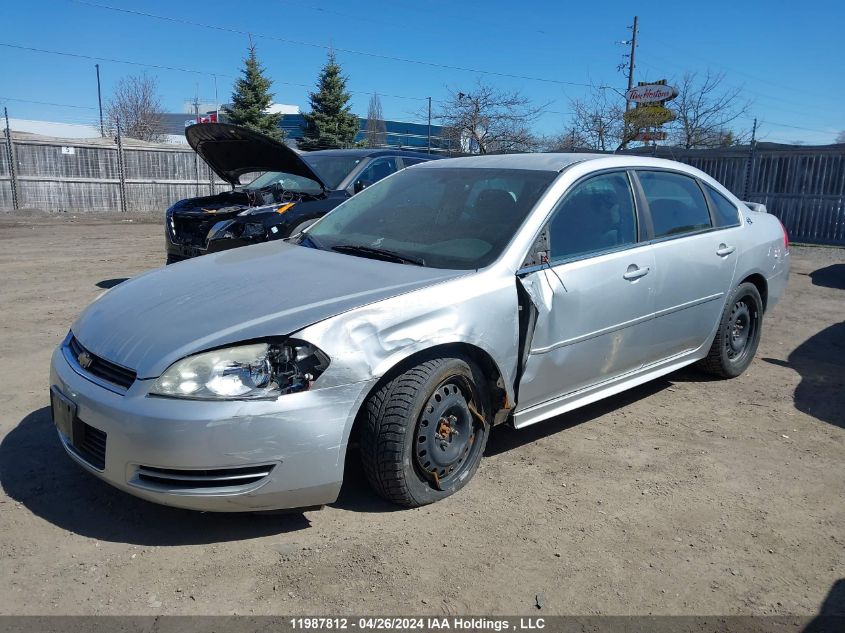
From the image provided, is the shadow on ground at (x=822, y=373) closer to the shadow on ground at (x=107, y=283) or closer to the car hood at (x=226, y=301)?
the car hood at (x=226, y=301)

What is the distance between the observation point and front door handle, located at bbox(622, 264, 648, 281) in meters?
4.06

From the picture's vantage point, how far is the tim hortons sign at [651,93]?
2717 cm

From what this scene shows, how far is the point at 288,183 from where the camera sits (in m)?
8.42

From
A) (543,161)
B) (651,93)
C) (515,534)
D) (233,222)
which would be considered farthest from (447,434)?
(651,93)

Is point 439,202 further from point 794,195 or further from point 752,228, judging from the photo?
point 794,195

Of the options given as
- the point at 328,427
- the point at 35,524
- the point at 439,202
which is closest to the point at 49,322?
the point at 35,524

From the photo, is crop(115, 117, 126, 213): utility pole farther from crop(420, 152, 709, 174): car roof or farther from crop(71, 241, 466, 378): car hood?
crop(71, 241, 466, 378): car hood

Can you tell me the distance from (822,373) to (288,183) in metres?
6.04

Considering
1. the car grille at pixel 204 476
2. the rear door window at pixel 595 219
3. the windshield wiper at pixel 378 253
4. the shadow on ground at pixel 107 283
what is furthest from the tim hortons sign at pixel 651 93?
the car grille at pixel 204 476

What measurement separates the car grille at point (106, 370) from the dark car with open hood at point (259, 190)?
3622 mm

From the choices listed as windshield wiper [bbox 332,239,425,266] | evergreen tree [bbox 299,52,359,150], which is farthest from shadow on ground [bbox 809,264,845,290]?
evergreen tree [bbox 299,52,359,150]

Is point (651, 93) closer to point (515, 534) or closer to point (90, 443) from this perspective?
point (515, 534)

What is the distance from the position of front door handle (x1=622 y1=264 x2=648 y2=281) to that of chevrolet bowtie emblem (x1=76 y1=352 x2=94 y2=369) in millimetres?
2873

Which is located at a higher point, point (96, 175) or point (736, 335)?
point (96, 175)
